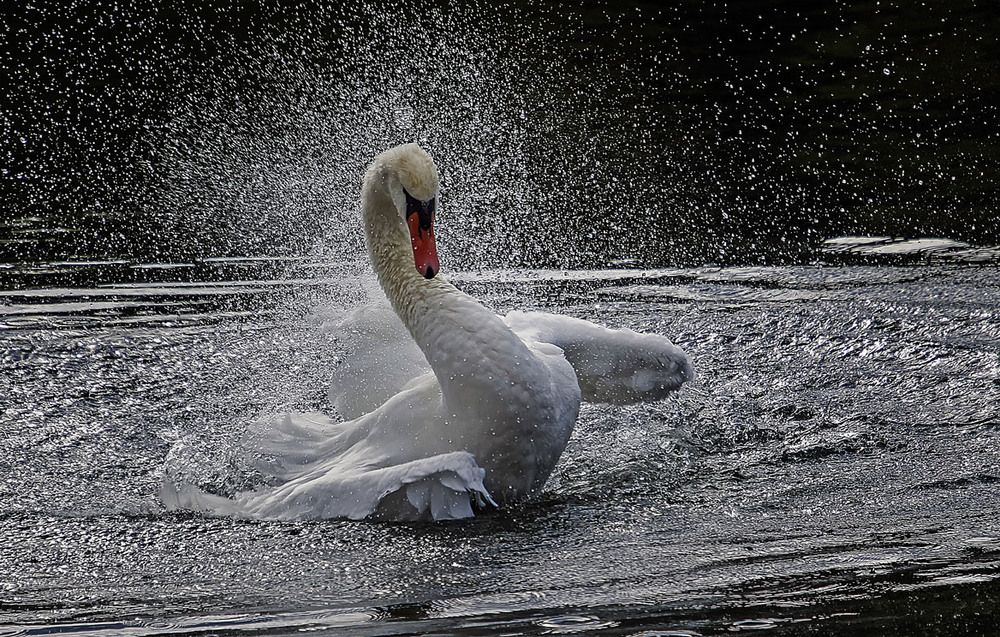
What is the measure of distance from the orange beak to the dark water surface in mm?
1096

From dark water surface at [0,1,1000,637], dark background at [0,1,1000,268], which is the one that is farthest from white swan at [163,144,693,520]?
dark background at [0,1,1000,268]

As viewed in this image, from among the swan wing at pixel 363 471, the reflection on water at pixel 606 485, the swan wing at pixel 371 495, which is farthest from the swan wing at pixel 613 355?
the swan wing at pixel 371 495

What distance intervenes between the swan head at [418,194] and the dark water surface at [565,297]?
110 cm

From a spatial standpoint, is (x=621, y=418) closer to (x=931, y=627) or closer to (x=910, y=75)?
(x=931, y=627)

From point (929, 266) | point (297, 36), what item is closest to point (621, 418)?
point (929, 266)

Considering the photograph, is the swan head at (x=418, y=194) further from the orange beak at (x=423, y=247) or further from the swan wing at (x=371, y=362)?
the swan wing at (x=371, y=362)

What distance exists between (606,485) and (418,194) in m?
1.59

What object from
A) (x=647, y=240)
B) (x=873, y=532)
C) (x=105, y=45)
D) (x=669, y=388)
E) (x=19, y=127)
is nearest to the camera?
(x=873, y=532)

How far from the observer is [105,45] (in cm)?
1967

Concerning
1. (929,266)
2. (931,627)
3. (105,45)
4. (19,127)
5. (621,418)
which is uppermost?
(105,45)

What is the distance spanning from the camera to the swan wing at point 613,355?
6145 millimetres

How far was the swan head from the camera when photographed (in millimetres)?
5695

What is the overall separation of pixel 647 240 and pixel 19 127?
8712 mm

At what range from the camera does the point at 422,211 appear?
5762 mm
